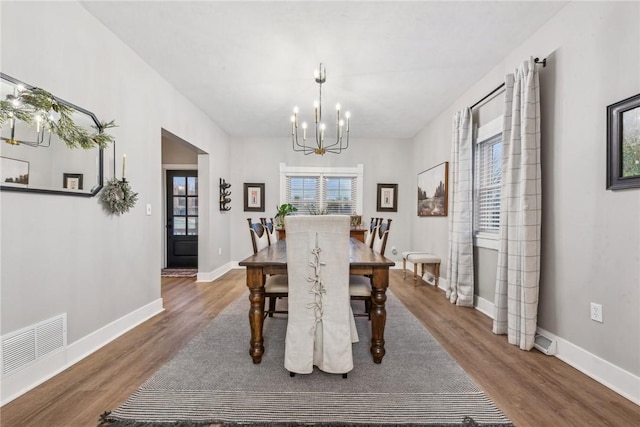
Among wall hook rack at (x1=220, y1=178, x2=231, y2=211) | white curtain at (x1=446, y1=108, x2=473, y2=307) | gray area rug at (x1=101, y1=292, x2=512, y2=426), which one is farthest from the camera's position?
wall hook rack at (x1=220, y1=178, x2=231, y2=211)

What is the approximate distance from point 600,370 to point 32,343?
11.8 feet

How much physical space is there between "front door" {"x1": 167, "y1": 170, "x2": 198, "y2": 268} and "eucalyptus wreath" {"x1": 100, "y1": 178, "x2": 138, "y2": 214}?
3.21 meters

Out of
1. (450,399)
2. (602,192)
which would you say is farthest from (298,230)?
(602,192)

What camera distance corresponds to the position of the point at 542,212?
2309 mm

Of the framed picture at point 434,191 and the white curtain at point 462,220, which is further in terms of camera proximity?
the framed picture at point 434,191

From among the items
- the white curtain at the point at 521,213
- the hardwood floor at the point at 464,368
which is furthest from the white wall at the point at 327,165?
the white curtain at the point at 521,213

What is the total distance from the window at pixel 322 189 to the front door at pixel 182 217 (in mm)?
1830

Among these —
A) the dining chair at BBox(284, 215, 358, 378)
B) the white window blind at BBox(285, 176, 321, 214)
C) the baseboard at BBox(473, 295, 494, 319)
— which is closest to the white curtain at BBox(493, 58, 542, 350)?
the baseboard at BBox(473, 295, 494, 319)

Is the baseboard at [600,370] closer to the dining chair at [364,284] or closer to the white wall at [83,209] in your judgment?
the dining chair at [364,284]

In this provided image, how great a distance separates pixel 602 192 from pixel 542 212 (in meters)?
0.50

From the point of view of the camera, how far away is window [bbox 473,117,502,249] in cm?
304

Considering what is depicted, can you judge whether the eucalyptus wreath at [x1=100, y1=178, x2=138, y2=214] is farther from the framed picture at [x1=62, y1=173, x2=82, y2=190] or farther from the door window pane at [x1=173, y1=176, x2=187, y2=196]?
the door window pane at [x1=173, y1=176, x2=187, y2=196]

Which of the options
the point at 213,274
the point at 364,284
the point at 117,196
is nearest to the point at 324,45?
the point at 364,284

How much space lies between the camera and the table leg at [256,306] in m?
1.95
